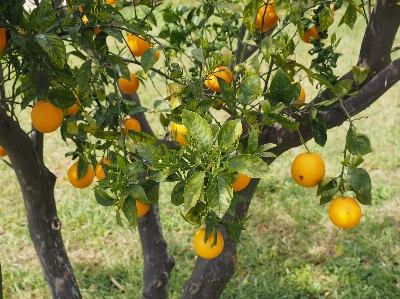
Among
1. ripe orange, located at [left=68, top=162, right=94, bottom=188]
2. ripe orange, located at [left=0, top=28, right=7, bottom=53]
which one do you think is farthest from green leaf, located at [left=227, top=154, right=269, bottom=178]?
ripe orange, located at [left=68, top=162, right=94, bottom=188]

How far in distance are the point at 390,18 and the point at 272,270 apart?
1451 mm

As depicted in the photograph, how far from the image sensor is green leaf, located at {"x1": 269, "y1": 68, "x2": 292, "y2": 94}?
3.36 ft

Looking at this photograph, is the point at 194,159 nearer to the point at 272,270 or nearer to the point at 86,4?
the point at 86,4

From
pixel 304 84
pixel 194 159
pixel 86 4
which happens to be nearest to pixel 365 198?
pixel 194 159

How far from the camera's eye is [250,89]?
99 cm

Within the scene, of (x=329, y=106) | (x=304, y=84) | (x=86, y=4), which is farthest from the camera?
(x=304, y=84)

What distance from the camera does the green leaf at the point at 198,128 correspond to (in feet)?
2.56

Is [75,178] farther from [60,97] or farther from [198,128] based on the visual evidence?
[198,128]

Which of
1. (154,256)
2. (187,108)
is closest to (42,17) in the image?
(187,108)

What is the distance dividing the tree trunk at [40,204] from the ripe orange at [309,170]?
2.21ft

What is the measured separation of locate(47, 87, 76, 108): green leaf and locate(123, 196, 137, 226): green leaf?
1.14 ft

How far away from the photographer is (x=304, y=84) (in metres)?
4.29

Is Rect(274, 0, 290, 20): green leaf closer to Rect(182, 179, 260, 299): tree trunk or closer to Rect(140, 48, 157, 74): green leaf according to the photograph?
Rect(140, 48, 157, 74): green leaf

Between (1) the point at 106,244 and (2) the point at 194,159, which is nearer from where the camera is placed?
(2) the point at 194,159
